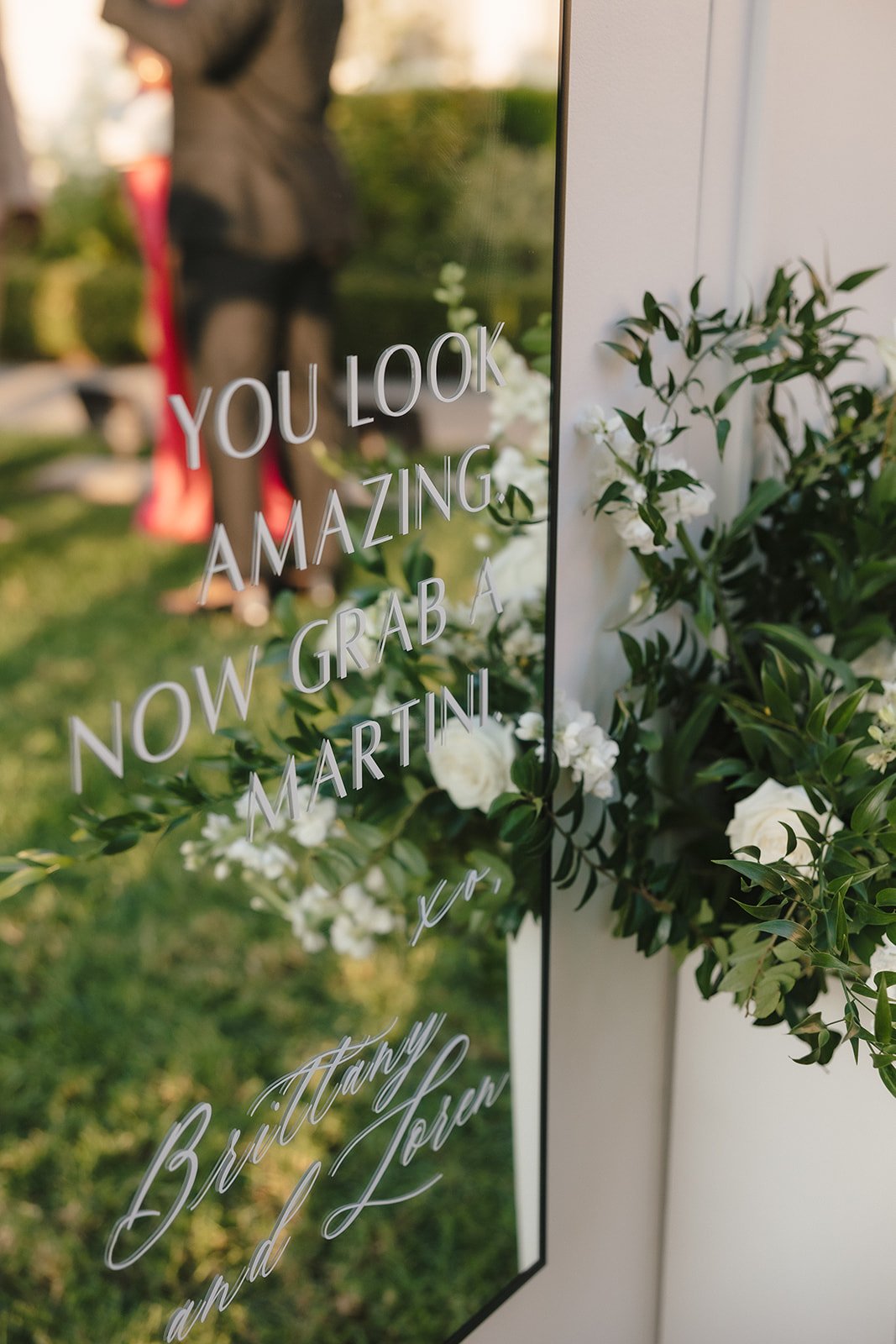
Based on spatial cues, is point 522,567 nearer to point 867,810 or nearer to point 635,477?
point 635,477

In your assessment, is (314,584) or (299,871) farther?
(299,871)

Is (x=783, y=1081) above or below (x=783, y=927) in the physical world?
below

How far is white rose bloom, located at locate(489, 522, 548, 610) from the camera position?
2.78 feet

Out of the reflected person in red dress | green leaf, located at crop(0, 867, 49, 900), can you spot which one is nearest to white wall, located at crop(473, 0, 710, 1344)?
the reflected person in red dress

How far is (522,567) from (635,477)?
0.11 metres

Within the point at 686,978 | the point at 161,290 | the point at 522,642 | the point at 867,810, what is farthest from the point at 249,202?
the point at 686,978

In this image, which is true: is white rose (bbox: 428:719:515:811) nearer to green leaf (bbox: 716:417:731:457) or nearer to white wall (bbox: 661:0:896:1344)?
green leaf (bbox: 716:417:731:457)

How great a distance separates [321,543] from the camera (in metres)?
0.67

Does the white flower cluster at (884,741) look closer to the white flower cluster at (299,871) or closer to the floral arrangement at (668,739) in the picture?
the floral arrangement at (668,739)

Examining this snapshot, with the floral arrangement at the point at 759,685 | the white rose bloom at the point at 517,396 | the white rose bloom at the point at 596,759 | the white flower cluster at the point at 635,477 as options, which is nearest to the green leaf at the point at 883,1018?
the floral arrangement at the point at 759,685

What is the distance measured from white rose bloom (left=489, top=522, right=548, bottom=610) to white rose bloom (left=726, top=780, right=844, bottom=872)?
23 cm

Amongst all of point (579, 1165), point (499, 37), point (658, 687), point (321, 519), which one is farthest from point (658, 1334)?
point (499, 37)

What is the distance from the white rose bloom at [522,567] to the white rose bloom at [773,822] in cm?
23

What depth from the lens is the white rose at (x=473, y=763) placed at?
2.66 feet
